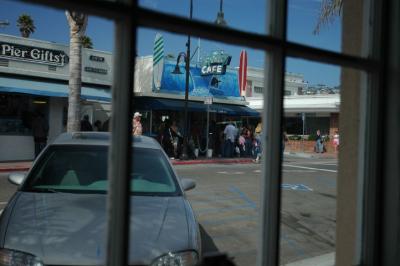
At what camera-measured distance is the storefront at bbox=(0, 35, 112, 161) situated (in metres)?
16.0

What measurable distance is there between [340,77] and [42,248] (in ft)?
7.39

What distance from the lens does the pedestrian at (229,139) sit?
20859mm

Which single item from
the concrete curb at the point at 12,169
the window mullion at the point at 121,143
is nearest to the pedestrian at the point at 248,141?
the concrete curb at the point at 12,169

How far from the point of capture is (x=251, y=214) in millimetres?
8398

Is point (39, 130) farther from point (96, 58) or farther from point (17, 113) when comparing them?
point (96, 58)

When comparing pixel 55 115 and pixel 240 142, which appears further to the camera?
pixel 240 142

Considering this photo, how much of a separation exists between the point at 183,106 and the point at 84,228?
17.6 metres

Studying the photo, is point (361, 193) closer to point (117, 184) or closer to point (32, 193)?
point (117, 184)

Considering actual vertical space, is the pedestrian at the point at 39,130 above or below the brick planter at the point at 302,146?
above

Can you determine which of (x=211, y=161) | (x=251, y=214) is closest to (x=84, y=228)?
(x=251, y=214)

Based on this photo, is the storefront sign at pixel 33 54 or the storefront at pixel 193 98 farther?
A: the storefront at pixel 193 98

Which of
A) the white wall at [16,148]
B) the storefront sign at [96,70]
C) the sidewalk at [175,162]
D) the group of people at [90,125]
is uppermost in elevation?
the storefront sign at [96,70]

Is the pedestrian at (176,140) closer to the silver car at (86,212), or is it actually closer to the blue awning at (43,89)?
the blue awning at (43,89)

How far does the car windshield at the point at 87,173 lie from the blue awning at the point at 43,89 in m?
11.5
